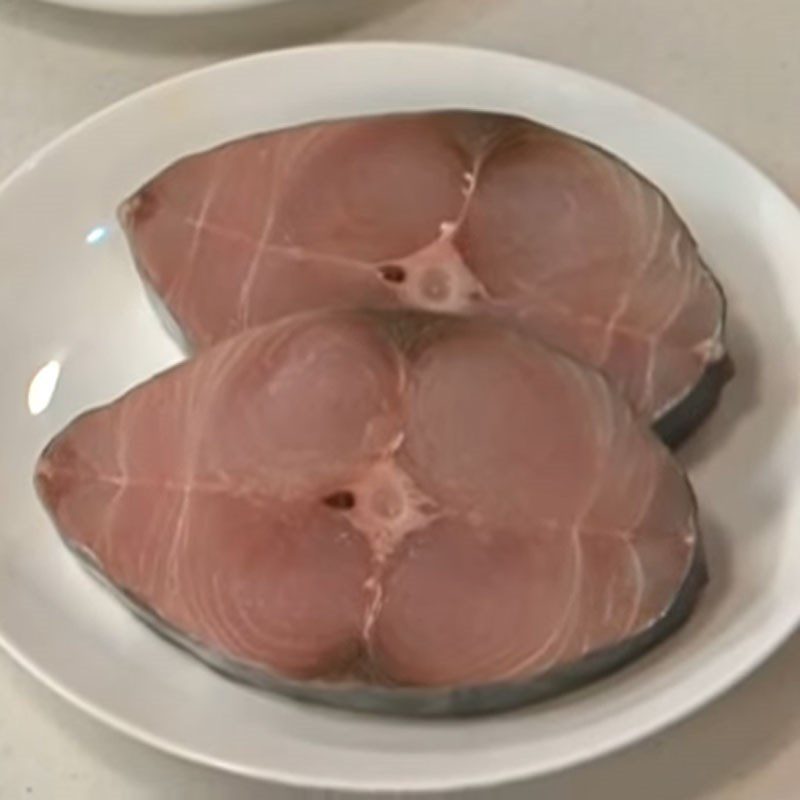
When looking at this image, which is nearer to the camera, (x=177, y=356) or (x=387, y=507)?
(x=387, y=507)

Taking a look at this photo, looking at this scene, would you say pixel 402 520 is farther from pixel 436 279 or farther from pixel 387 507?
pixel 436 279

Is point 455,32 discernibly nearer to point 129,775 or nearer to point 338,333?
point 338,333

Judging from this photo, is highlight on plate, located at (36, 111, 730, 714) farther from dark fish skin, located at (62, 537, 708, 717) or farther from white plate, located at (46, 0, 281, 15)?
white plate, located at (46, 0, 281, 15)

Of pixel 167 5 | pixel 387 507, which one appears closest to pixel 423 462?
pixel 387 507

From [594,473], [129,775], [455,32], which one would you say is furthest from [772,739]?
[455,32]

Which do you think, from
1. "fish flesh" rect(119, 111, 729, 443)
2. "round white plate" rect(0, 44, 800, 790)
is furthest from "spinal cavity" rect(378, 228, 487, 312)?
"round white plate" rect(0, 44, 800, 790)

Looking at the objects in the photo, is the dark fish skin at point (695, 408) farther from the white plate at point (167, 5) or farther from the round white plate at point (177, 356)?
the white plate at point (167, 5)
